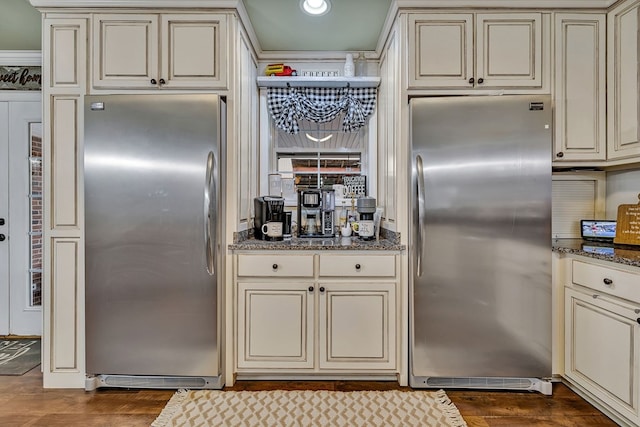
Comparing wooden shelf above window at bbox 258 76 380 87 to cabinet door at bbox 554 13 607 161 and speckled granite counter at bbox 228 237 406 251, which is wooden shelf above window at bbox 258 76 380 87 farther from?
speckled granite counter at bbox 228 237 406 251

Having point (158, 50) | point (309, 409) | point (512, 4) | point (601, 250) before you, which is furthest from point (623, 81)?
point (158, 50)

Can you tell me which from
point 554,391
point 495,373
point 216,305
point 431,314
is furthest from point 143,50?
point 554,391

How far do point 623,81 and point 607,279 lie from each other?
47.0 inches

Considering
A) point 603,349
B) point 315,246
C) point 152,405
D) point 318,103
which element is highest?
point 318,103

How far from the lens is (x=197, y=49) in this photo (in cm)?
213

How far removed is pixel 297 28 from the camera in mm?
2525

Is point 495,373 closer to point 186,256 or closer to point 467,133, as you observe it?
point 467,133

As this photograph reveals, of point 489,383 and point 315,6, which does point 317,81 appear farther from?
point 489,383

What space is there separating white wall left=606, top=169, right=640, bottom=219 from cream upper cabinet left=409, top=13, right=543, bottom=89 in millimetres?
837

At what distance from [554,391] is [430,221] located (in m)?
1.27

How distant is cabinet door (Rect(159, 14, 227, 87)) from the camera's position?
6.98 feet

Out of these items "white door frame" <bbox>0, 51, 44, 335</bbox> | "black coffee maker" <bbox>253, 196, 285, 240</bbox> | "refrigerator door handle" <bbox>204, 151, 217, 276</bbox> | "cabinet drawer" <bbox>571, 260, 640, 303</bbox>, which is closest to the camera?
"cabinet drawer" <bbox>571, 260, 640, 303</bbox>

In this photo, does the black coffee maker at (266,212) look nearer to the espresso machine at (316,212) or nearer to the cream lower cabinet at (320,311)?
the espresso machine at (316,212)

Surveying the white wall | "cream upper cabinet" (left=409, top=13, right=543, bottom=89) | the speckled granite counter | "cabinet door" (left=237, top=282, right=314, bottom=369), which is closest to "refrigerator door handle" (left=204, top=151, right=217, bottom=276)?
the speckled granite counter
